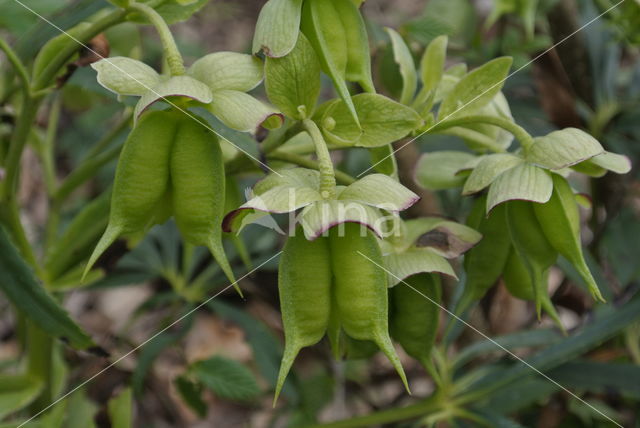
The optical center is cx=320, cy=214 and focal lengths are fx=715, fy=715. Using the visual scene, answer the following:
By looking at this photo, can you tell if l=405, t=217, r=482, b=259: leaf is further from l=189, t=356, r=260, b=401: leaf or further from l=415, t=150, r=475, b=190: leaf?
l=189, t=356, r=260, b=401: leaf

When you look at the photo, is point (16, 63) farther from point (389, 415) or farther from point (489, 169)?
point (389, 415)

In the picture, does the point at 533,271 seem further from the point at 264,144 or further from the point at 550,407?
the point at 550,407

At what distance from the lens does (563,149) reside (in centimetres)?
58

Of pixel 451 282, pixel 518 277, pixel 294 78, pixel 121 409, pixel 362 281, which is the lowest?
pixel 451 282

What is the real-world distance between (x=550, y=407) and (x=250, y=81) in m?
0.79

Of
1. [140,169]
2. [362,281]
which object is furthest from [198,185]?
[362,281]

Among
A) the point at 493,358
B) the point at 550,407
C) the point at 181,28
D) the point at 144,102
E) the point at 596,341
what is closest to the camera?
the point at 144,102

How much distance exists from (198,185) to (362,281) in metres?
0.15

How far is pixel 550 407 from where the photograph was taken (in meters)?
1.11

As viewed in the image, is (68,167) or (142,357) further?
(68,167)

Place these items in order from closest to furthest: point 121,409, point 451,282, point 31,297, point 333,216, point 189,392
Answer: point 333,216 → point 31,297 → point 121,409 → point 189,392 → point 451,282

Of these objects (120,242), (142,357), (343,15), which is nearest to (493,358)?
(142,357)

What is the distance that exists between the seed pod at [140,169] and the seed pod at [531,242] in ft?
0.97

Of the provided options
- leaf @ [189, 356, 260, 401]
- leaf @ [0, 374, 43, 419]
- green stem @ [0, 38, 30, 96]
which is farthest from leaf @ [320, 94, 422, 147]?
leaf @ [0, 374, 43, 419]
